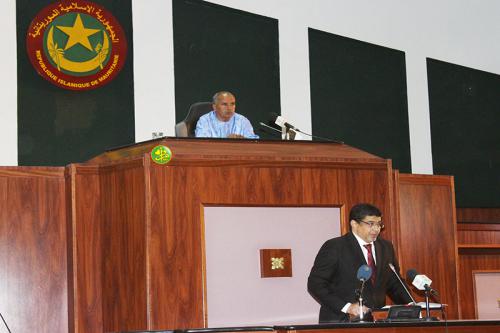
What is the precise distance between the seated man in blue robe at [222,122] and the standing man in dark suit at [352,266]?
1.45 metres

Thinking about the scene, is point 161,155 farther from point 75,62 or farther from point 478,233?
point 478,233

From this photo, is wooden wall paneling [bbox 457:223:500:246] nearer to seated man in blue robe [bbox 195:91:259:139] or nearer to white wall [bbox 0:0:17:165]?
seated man in blue robe [bbox 195:91:259:139]

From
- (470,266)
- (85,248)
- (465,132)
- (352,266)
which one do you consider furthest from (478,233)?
(85,248)

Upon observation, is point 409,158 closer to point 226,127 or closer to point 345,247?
point 226,127

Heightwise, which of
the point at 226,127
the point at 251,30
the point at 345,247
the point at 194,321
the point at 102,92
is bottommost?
the point at 194,321

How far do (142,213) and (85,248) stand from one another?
64 centimetres

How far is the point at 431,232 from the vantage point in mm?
7262

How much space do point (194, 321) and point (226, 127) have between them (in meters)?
1.61

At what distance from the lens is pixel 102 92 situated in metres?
8.03

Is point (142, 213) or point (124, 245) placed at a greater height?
point (142, 213)

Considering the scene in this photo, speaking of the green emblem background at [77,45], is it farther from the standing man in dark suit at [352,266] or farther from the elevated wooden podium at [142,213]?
the standing man in dark suit at [352,266]

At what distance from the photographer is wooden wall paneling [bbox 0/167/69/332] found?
236 inches

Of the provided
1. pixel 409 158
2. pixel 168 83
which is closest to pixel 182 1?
pixel 168 83

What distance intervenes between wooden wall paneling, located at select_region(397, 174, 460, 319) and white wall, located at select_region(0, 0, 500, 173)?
2204 mm
